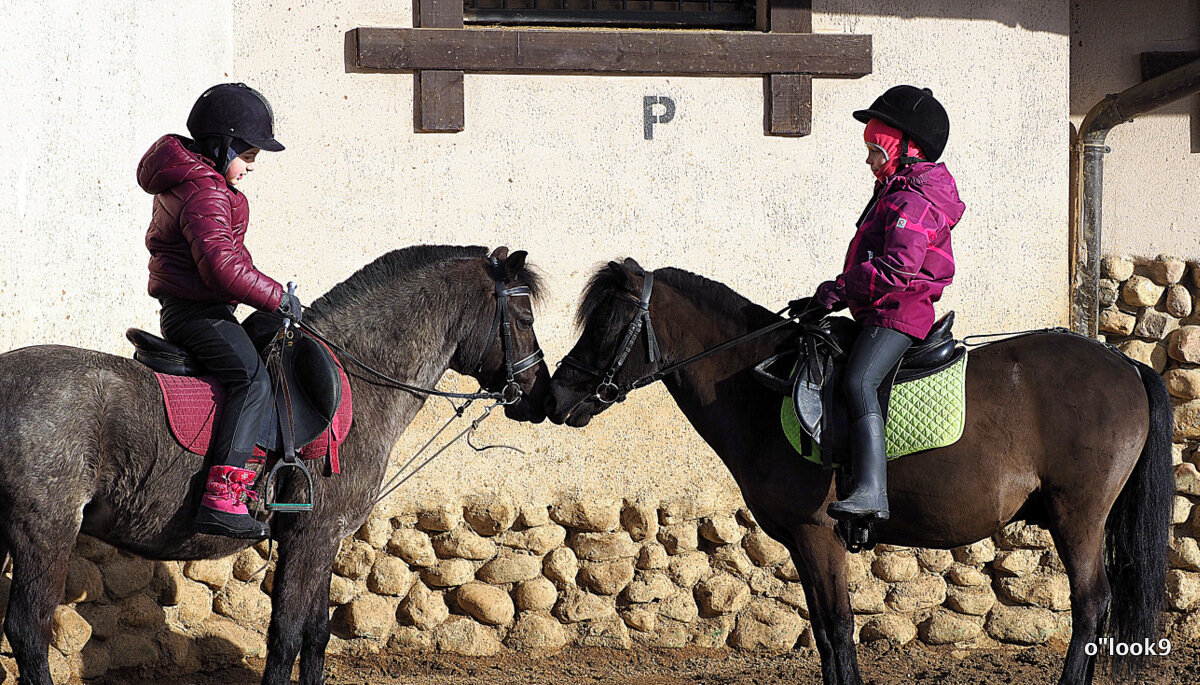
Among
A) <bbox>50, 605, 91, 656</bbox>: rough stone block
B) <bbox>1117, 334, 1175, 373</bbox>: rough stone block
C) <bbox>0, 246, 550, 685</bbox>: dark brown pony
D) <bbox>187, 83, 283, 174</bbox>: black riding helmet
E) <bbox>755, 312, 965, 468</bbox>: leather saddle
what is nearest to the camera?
<bbox>0, 246, 550, 685</bbox>: dark brown pony

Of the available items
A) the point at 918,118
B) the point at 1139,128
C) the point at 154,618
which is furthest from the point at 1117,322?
the point at 154,618

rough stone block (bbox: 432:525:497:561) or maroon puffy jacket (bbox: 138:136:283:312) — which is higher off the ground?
maroon puffy jacket (bbox: 138:136:283:312)

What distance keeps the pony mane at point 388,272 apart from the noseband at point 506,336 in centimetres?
9

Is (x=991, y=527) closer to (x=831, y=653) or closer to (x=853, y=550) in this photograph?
(x=853, y=550)

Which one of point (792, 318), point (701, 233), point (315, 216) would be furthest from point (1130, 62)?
point (315, 216)

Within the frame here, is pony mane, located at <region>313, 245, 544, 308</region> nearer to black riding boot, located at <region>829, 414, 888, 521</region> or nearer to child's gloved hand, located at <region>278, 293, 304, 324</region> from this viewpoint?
child's gloved hand, located at <region>278, 293, 304, 324</region>

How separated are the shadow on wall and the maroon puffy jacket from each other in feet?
5.89

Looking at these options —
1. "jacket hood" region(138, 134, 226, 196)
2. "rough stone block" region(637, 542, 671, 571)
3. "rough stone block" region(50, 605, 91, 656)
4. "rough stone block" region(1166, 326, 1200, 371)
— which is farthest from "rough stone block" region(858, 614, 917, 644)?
"jacket hood" region(138, 134, 226, 196)

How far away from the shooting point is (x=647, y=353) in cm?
420

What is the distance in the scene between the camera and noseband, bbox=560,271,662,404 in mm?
4168

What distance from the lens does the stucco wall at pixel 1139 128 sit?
627 centimetres

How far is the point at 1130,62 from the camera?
20.8ft

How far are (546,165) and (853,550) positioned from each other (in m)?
2.59

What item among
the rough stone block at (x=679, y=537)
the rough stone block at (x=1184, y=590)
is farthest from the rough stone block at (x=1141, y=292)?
the rough stone block at (x=679, y=537)
